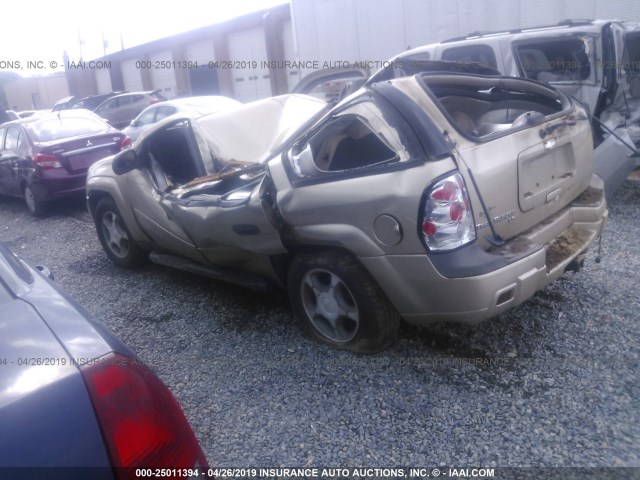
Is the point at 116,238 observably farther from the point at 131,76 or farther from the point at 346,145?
the point at 131,76

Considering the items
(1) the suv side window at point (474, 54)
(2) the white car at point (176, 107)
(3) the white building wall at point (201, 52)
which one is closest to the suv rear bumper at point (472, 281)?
(1) the suv side window at point (474, 54)

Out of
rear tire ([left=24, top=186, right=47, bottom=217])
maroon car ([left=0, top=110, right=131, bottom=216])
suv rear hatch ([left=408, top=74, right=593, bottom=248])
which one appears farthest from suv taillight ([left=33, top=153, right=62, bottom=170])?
suv rear hatch ([left=408, top=74, right=593, bottom=248])

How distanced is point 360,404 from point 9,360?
1839 millimetres

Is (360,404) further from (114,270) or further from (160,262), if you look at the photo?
(114,270)

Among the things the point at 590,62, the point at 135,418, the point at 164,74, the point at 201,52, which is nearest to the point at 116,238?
the point at 135,418

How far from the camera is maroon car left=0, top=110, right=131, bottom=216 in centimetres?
815

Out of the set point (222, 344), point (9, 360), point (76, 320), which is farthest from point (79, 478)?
point (222, 344)

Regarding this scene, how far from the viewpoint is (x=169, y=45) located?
957 inches

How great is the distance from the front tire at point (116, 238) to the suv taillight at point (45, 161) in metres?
3.13

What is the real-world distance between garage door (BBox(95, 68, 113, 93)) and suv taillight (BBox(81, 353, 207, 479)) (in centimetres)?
3239

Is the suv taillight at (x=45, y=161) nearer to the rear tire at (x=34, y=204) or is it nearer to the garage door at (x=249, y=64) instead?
the rear tire at (x=34, y=204)

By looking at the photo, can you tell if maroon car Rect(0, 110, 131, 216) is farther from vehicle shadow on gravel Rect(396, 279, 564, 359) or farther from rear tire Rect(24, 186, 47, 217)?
vehicle shadow on gravel Rect(396, 279, 564, 359)

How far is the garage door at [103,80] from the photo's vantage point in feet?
102

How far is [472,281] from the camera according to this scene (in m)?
2.72
